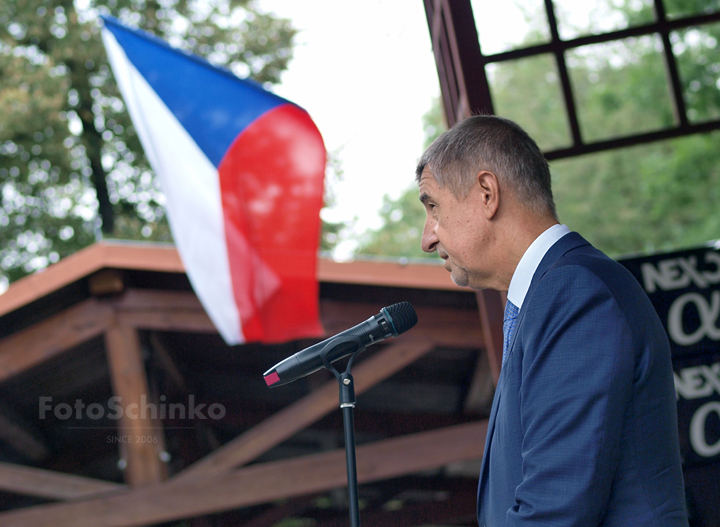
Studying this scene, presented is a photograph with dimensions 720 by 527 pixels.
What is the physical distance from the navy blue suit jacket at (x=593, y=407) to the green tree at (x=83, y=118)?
1143 cm

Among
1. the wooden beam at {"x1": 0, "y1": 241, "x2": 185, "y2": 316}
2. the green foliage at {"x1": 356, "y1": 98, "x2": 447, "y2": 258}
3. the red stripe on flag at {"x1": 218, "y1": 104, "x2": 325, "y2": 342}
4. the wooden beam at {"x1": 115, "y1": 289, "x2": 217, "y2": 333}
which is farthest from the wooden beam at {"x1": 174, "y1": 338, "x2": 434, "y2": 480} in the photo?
the green foliage at {"x1": 356, "y1": 98, "x2": 447, "y2": 258}

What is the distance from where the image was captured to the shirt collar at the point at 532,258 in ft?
4.46

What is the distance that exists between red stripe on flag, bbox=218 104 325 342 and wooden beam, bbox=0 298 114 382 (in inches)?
64.6

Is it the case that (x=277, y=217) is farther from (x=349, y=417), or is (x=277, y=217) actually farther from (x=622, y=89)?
(x=622, y=89)

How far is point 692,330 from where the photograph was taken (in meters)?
2.92

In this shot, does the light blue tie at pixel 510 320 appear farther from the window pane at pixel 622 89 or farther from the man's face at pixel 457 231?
the window pane at pixel 622 89

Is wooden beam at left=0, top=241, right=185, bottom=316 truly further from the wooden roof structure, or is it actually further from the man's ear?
the man's ear

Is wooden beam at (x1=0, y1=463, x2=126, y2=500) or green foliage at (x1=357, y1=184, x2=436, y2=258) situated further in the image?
green foliage at (x1=357, y1=184, x2=436, y2=258)

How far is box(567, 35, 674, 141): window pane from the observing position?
16.8 meters

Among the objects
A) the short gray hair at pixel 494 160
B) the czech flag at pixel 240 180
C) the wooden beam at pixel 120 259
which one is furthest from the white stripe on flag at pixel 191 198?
the short gray hair at pixel 494 160

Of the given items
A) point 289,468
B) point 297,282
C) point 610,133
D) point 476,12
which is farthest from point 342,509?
point 610,133

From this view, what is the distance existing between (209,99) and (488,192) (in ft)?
10.4

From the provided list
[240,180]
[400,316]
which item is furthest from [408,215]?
[400,316]

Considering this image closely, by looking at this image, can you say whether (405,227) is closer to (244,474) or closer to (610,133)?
(610,133)
